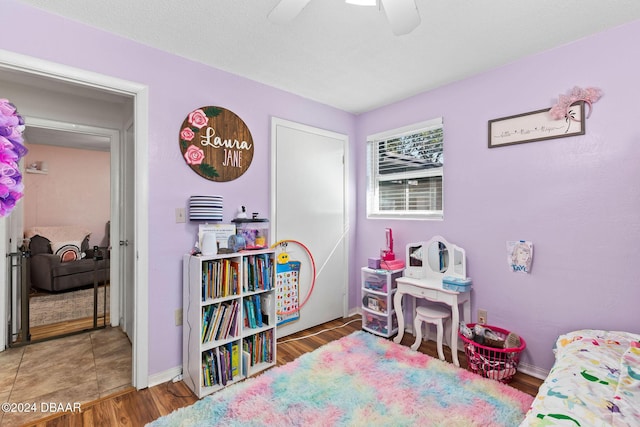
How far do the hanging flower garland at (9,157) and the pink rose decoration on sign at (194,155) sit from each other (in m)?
1.72

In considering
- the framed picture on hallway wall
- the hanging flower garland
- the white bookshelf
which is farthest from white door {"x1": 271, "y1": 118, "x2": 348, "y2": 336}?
the hanging flower garland

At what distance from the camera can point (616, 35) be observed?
1.91 m

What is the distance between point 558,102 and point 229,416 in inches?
117

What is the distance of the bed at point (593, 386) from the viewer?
112 centimetres

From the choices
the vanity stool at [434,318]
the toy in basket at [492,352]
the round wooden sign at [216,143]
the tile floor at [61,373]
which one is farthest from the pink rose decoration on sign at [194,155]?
the toy in basket at [492,352]

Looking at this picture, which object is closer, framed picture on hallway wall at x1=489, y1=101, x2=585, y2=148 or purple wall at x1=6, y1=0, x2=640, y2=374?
purple wall at x1=6, y1=0, x2=640, y2=374

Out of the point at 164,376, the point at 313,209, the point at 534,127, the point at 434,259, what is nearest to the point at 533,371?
the point at 434,259

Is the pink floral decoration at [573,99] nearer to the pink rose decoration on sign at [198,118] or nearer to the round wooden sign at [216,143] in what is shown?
the round wooden sign at [216,143]

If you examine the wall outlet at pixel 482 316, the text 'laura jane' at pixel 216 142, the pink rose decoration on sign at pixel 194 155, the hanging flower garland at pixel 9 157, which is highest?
the text 'laura jane' at pixel 216 142

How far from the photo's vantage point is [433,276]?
277cm

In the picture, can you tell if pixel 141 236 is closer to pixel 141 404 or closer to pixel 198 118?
pixel 198 118

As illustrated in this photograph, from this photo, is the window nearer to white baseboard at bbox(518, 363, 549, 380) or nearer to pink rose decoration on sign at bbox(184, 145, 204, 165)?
white baseboard at bbox(518, 363, 549, 380)

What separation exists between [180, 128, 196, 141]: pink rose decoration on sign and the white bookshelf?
0.88 m

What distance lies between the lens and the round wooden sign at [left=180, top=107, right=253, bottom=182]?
2297mm
